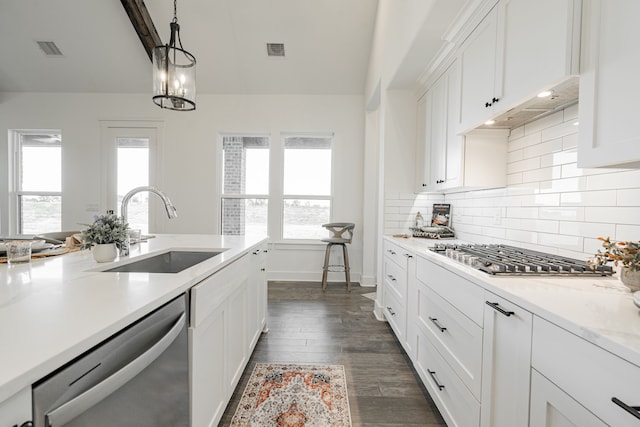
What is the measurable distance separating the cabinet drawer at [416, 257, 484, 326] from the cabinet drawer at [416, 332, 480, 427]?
1.11 feet

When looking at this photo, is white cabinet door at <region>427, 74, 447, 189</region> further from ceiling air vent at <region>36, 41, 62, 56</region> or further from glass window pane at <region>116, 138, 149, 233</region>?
ceiling air vent at <region>36, 41, 62, 56</region>

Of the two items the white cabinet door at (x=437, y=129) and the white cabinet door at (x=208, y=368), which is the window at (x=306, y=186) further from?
the white cabinet door at (x=208, y=368)

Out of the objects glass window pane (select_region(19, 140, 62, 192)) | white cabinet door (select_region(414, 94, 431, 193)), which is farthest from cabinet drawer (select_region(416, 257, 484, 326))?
glass window pane (select_region(19, 140, 62, 192))

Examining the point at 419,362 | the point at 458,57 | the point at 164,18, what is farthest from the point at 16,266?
the point at 164,18

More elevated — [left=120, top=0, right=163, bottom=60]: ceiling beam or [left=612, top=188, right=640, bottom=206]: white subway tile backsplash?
[left=120, top=0, right=163, bottom=60]: ceiling beam

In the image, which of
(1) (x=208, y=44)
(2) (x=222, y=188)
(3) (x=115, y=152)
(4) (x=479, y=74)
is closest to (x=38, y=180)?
(3) (x=115, y=152)

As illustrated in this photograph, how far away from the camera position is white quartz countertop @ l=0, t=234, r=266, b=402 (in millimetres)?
486

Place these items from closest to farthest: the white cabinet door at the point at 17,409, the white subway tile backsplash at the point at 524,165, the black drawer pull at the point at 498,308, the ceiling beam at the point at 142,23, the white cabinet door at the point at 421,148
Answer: the white cabinet door at the point at 17,409
the black drawer pull at the point at 498,308
the white subway tile backsplash at the point at 524,165
the white cabinet door at the point at 421,148
the ceiling beam at the point at 142,23

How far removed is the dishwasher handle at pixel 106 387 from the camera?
508 millimetres

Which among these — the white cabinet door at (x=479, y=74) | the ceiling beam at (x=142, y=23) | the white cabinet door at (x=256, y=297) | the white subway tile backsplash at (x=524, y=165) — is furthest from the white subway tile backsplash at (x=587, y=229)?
the ceiling beam at (x=142, y=23)

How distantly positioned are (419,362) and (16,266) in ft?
7.11

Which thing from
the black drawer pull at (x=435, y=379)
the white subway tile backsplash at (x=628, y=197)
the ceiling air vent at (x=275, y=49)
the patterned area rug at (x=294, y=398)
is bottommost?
the patterned area rug at (x=294, y=398)

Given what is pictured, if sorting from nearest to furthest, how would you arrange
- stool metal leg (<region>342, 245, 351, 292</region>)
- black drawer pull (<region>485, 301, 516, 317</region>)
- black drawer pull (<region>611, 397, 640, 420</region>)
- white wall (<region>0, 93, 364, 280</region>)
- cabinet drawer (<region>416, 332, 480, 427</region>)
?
black drawer pull (<region>611, 397, 640, 420</region>), black drawer pull (<region>485, 301, 516, 317</region>), cabinet drawer (<region>416, 332, 480, 427</region>), stool metal leg (<region>342, 245, 351, 292</region>), white wall (<region>0, 93, 364, 280</region>)

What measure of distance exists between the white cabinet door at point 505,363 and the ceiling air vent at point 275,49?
12.7 ft
